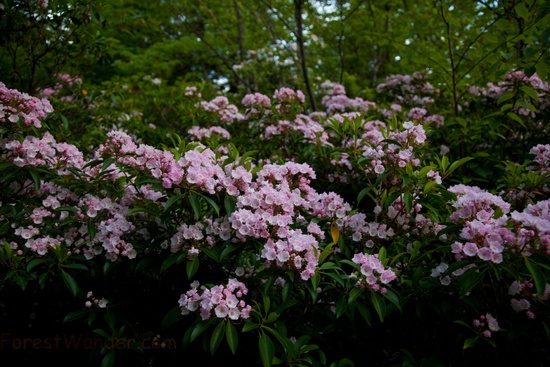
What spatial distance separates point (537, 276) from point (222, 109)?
10.1 feet

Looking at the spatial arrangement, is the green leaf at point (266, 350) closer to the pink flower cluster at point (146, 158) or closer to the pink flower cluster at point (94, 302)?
the pink flower cluster at point (146, 158)

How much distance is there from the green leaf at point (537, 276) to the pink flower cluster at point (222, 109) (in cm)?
296

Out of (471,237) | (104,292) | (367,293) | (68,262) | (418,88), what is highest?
(418,88)

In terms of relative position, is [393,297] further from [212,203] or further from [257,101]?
[257,101]

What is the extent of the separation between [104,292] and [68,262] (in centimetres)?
27

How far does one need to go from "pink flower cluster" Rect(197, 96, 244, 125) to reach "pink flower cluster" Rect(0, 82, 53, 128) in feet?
5.72

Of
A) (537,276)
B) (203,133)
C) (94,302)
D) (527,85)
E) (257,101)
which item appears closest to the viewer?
(537,276)

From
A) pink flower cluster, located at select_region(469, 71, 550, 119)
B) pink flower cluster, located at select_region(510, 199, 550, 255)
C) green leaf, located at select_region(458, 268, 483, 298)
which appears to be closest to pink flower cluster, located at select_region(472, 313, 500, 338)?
green leaf, located at select_region(458, 268, 483, 298)

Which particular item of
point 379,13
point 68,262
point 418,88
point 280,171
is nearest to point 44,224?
point 68,262

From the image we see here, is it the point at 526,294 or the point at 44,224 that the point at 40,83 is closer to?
the point at 44,224

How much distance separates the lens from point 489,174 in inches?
129

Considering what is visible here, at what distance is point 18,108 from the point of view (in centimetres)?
231

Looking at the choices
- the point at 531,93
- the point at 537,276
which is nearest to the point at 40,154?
the point at 537,276

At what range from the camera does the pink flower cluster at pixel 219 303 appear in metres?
1.66
